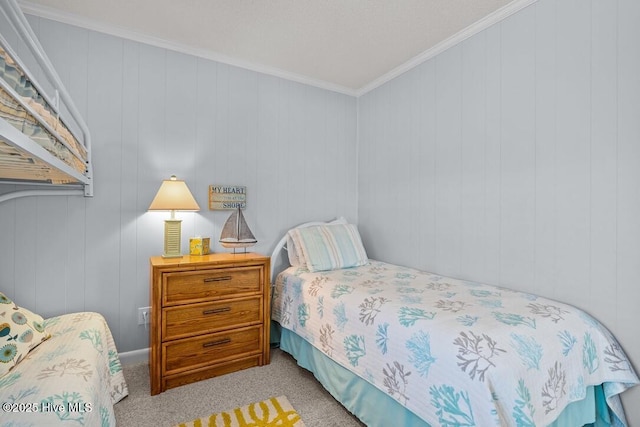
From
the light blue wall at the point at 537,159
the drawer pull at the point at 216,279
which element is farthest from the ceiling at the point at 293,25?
the drawer pull at the point at 216,279

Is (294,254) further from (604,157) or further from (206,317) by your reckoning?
(604,157)

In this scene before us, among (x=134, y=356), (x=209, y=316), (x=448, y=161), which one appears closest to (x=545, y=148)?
(x=448, y=161)

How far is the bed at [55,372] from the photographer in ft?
3.49

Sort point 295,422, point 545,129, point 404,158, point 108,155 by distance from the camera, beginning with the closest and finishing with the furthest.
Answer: point 295,422 → point 545,129 → point 108,155 → point 404,158

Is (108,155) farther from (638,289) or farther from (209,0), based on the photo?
(638,289)

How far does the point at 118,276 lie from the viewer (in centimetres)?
234

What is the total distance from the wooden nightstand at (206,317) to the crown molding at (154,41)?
1.67 meters

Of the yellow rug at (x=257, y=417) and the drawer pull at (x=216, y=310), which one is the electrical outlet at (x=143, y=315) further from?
the yellow rug at (x=257, y=417)

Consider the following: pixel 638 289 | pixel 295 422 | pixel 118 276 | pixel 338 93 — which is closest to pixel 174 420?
pixel 295 422

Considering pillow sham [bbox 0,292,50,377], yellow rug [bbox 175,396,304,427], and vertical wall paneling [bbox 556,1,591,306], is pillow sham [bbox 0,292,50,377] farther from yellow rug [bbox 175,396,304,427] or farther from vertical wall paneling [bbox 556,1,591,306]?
vertical wall paneling [bbox 556,1,591,306]

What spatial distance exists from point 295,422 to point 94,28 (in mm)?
2918

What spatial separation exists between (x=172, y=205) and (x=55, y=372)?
1.15m

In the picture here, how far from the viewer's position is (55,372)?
1.30 m

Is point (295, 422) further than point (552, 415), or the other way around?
point (295, 422)
